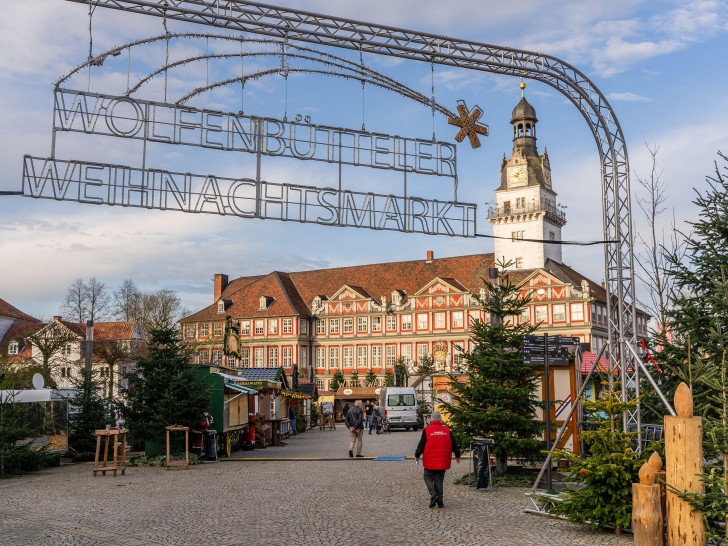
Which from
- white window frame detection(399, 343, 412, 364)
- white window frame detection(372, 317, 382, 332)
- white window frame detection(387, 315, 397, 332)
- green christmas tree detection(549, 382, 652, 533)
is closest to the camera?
green christmas tree detection(549, 382, 652, 533)

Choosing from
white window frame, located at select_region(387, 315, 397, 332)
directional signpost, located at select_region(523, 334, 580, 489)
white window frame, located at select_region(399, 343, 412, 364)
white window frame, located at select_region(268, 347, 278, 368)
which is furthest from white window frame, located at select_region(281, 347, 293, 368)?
directional signpost, located at select_region(523, 334, 580, 489)

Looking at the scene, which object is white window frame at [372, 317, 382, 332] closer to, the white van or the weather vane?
the white van

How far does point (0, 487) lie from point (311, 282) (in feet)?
237

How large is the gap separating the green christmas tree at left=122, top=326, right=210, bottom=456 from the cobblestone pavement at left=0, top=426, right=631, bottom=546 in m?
1.72

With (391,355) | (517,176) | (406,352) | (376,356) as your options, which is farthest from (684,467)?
(376,356)

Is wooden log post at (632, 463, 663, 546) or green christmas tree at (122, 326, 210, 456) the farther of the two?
green christmas tree at (122, 326, 210, 456)

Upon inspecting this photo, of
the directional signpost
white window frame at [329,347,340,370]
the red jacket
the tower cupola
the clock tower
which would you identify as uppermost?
the tower cupola

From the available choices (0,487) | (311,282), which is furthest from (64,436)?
(311,282)

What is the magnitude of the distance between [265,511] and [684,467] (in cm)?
652

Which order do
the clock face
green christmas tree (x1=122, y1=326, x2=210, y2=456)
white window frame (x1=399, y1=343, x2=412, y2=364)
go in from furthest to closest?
1. white window frame (x1=399, y1=343, x2=412, y2=364)
2. the clock face
3. green christmas tree (x1=122, y1=326, x2=210, y2=456)

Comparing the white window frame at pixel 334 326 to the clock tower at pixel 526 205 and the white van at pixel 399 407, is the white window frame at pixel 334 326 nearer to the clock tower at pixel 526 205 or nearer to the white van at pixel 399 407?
the clock tower at pixel 526 205

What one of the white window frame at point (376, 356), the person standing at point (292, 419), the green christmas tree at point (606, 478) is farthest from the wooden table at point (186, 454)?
the white window frame at point (376, 356)

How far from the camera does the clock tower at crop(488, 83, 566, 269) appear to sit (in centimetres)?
7494

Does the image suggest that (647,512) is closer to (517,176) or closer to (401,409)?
(401,409)
